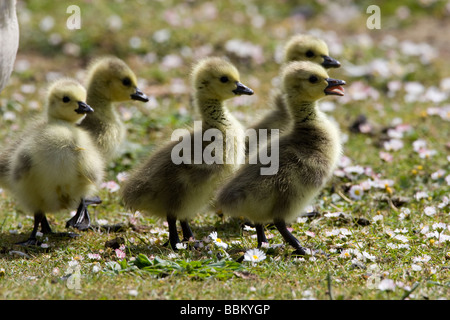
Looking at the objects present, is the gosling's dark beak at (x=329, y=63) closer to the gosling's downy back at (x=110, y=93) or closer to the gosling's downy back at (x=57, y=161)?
the gosling's downy back at (x=110, y=93)

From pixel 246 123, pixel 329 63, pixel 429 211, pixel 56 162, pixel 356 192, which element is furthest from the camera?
pixel 246 123

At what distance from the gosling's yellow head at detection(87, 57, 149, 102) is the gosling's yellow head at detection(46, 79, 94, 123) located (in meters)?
0.70

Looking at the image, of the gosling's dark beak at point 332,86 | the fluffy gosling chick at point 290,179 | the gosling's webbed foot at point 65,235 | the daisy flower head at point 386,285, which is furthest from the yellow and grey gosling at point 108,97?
the daisy flower head at point 386,285

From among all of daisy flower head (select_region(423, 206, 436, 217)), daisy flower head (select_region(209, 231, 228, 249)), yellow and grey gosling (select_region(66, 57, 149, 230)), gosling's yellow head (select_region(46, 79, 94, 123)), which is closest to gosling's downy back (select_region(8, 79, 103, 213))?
gosling's yellow head (select_region(46, 79, 94, 123))

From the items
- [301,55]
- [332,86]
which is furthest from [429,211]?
[301,55]

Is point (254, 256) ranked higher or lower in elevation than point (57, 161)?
lower

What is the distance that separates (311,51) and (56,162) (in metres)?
2.96

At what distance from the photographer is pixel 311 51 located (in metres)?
7.01

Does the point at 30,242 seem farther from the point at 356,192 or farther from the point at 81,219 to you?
the point at 356,192

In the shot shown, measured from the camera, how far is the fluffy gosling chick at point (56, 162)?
545 centimetres

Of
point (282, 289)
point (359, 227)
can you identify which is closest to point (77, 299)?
point (282, 289)

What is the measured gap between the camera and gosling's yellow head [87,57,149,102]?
6.69m

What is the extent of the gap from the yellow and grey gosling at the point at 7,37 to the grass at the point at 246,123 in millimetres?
1442

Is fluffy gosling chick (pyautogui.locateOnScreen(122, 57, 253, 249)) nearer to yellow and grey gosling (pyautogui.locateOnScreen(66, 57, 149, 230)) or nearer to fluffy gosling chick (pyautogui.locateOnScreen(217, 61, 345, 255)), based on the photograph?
fluffy gosling chick (pyautogui.locateOnScreen(217, 61, 345, 255))
